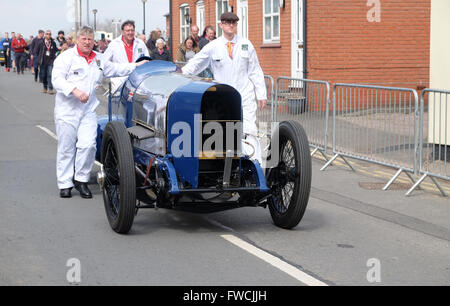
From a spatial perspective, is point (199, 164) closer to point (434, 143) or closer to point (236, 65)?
point (236, 65)

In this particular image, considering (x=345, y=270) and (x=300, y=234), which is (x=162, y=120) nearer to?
(x=300, y=234)

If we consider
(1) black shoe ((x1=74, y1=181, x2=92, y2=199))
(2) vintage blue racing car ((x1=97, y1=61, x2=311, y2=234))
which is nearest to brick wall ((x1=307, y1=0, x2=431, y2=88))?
(1) black shoe ((x1=74, y1=181, x2=92, y2=199))

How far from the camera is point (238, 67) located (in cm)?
947

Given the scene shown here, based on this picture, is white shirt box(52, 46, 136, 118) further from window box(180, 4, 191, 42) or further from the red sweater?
the red sweater

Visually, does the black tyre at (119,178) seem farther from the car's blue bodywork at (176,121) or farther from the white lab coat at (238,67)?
the white lab coat at (238,67)

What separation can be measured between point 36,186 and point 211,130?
342 centimetres

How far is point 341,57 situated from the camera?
18844 millimetres

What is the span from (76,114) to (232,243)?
312cm

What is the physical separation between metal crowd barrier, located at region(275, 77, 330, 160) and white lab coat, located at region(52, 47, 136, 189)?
3606 mm

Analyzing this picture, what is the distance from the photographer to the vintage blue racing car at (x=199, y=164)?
6926mm

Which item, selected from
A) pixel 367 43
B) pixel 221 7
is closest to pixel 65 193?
pixel 367 43

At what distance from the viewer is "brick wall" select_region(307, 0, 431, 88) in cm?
1862

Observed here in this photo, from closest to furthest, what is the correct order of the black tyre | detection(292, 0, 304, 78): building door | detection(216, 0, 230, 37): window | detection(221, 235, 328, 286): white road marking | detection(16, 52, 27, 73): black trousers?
detection(221, 235, 328, 286): white road marking → the black tyre → detection(292, 0, 304, 78): building door → detection(216, 0, 230, 37): window → detection(16, 52, 27, 73): black trousers
